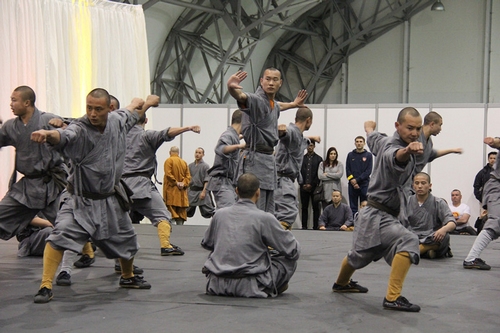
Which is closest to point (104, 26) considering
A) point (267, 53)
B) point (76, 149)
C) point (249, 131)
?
point (249, 131)

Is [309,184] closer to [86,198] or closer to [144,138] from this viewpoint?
[144,138]

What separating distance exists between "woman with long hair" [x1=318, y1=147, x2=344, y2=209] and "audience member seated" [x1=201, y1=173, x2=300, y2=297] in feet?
24.4

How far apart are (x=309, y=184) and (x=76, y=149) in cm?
799

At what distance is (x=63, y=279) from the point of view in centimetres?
561

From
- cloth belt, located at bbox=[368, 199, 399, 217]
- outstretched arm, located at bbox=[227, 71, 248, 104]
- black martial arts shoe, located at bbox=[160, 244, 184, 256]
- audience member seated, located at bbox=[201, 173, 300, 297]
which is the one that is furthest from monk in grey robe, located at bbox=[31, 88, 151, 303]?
black martial arts shoe, located at bbox=[160, 244, 184, 256]

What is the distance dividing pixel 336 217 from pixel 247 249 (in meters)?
6.55

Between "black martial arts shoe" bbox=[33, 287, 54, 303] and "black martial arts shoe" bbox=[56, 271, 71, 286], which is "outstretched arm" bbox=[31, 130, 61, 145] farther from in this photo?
"black martial arts shoe" bbox=[56, 271, 71, 286]

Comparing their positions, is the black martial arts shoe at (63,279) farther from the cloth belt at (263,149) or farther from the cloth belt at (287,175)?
the cloth belt at (287,175)

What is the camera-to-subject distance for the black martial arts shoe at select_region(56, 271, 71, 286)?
18.3ft

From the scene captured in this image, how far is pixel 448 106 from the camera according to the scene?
12.7 m

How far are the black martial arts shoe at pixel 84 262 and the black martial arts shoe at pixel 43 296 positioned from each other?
1700 millimetres

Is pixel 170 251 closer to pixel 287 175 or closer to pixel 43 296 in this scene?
pixel 287 175

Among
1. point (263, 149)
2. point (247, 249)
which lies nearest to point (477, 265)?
point (263, 149)

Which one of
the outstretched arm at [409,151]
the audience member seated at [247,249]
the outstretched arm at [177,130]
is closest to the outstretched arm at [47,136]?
the audience member seated at [247,249]
